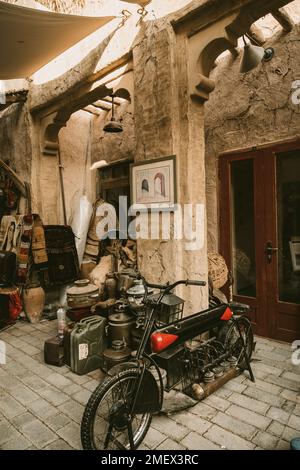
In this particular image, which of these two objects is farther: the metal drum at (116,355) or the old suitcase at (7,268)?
the old suitcase at (7,268)

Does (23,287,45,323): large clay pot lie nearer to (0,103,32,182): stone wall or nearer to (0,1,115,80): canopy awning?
(0,103,32,182): stone wall

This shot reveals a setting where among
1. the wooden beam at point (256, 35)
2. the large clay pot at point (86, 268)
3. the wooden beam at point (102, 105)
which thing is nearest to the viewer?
the wooden beam at point (256, 35)

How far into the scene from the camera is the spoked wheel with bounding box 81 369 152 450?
240 centimetres

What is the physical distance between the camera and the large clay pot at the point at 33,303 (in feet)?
20.1

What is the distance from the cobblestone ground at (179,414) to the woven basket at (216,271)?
1.22 metres

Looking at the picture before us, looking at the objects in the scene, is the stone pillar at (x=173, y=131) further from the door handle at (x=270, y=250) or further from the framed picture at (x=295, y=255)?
the framed picture at (x=295, y=255)

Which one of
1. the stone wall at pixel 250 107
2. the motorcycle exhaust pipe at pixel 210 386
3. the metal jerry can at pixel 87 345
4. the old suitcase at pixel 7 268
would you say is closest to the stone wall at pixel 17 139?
the old suitcase at pixel 7 268

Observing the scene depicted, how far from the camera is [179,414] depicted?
3166mm

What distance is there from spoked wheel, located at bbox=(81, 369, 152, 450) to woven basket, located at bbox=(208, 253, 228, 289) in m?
2.58

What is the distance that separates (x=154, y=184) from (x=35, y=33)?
317 cm

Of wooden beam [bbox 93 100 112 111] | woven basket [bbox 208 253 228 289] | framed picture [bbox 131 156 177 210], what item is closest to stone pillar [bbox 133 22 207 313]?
framed picture [bbox 131 156 177 210]

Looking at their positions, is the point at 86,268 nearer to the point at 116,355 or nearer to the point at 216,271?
the point at 216,271

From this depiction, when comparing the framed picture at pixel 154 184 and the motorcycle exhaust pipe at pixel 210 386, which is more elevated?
the framed picture at pixel 154 184
